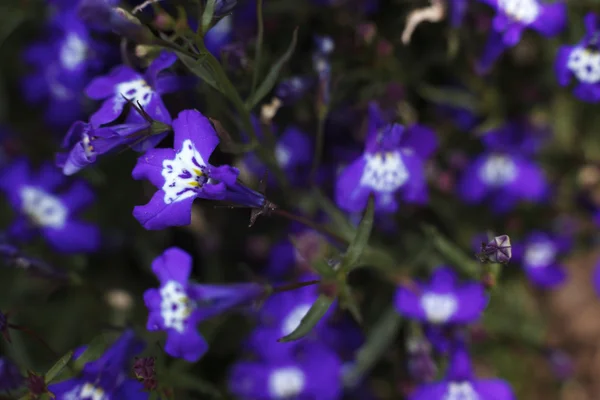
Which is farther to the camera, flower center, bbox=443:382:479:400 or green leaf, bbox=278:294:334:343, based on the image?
flower center, bbox=443:382:479:400

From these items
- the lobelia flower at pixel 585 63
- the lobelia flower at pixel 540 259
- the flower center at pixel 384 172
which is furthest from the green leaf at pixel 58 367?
the lobelia flower at pixel 540 259

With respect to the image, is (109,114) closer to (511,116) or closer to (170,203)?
(170,203)

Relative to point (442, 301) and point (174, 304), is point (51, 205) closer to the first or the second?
point (174, 304)

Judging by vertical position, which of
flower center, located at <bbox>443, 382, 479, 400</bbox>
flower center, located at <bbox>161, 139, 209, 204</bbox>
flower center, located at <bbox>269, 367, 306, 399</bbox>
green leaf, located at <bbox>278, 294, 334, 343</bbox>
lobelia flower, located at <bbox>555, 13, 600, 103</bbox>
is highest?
lobelia flower, located at <bbox>555, 13, 600, 103</bbox>

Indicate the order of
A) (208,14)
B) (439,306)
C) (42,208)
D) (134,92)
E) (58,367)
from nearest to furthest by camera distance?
(208,14), (58,367), (134,92), (439,306), (42,208)

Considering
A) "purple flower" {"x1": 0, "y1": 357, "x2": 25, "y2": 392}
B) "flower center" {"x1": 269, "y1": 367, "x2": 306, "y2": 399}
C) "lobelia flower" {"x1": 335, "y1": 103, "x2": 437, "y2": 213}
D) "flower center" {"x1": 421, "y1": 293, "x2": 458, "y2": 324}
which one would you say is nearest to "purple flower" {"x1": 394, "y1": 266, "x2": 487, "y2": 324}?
"flower center" {"x1": 421, "y1": 293, "x2": 458, "y2": 324}

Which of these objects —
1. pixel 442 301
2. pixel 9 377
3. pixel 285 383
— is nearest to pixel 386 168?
pixel 442 301

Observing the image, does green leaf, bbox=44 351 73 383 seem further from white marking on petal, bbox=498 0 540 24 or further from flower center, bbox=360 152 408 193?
white marking on petal, bbox=498 0 540 24
